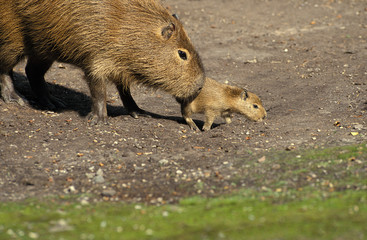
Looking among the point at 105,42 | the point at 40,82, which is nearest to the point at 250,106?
the point at 105,42

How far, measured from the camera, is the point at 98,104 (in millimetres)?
7602

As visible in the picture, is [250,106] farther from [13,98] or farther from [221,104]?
[13,98]

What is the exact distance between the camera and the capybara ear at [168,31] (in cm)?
729

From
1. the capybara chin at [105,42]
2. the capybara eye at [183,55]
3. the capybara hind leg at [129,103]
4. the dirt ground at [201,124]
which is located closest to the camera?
the dirt ground at [201,124]

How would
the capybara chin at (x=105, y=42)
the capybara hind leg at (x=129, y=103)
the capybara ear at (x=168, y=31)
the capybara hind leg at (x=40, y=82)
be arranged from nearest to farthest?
the capybara chin at (x=105, y=42), the capybara ear at (x=168, y=31), the capybara hind leg at (x=129, y=103), the capybara hind leg at (x=40, y=82)

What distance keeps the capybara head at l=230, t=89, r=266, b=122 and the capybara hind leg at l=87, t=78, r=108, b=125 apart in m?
2.45

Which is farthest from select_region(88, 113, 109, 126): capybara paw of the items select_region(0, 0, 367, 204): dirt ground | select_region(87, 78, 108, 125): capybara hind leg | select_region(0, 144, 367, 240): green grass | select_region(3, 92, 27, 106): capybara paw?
select_region(0, 144, 367, 240): green grass

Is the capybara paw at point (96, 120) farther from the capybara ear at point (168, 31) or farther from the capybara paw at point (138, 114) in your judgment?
Result: the capybara ear at point (168, 31)

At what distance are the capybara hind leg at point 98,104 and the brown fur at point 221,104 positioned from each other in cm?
137

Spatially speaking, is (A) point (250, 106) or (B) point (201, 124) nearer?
(A) point (250, 106)

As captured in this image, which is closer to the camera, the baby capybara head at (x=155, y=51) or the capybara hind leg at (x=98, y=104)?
the baby capybara head at (x=155, y=51)

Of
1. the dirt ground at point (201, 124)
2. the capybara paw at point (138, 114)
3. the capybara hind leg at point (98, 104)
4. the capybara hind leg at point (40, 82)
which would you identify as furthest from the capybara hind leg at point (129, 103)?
the capybara hind leg at point (40, 82)

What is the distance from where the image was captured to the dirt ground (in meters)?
5.54

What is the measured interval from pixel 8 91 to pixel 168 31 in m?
2.80
